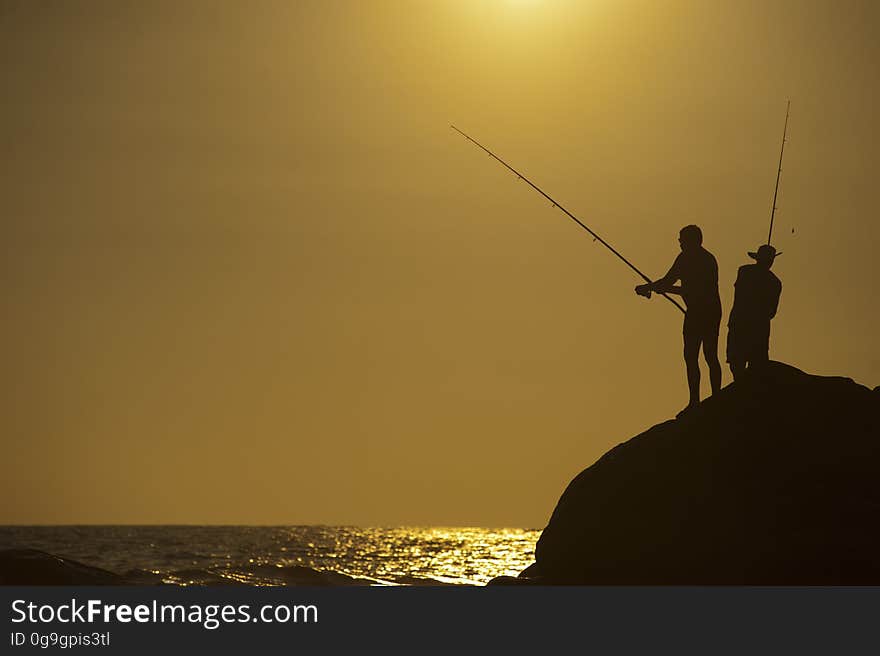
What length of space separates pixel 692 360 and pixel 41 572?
31.6ft

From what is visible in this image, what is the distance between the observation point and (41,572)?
21719 mm

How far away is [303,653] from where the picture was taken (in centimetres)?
1499

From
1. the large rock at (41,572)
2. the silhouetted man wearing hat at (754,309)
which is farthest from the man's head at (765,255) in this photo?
the large rock at (41,572)

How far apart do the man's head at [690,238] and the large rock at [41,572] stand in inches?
373

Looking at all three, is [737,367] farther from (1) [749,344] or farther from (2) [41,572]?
(2) [41,572]

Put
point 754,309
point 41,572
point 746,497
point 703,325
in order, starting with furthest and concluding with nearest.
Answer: point 41,572 → point 703,325 → point 754,309 → point 746,497

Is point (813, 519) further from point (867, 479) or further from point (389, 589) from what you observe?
point (389, 589)

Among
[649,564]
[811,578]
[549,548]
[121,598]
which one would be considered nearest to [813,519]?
[811,578]

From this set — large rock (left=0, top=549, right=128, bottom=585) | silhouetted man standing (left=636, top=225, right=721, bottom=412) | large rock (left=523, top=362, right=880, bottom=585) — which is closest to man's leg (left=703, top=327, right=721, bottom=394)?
silhouetted man standing (left=636, top=225, right=721, bottom=412)

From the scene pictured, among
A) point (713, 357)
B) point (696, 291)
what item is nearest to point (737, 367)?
point (713, 357)

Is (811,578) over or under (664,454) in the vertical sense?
under

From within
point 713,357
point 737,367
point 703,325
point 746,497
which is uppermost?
point 703,325

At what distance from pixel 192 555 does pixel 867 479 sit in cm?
4001

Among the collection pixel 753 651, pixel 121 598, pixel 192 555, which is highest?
pixel 192 555
